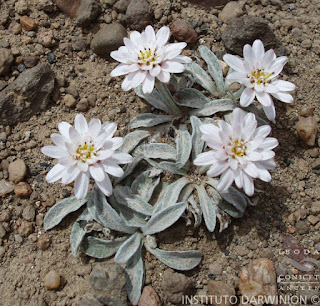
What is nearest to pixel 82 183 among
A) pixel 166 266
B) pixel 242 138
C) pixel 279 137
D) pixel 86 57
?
pixel 166 266

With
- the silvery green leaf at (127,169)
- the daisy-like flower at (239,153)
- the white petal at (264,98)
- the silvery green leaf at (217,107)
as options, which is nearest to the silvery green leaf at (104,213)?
the silvery green leaf at (127,169)

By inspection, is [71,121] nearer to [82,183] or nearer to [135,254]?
[82,183]

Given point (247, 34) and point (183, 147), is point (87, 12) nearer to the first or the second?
point (247, 34)

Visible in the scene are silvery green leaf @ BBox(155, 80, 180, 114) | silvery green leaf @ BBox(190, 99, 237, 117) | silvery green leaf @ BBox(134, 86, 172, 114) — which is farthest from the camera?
silvery green leaf @ BBox(134, 86, 172, 114)

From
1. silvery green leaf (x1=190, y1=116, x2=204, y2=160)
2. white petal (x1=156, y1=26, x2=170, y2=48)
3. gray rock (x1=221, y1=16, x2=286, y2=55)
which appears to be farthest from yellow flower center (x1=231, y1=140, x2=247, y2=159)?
gray rock (x1=221, y1=16, x2=286, y2=55)

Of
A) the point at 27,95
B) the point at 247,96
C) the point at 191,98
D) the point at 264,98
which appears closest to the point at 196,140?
the point at 191,98

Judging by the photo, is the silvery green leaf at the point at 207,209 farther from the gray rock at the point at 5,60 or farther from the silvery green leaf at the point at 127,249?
the gray rock at the point at 5,60

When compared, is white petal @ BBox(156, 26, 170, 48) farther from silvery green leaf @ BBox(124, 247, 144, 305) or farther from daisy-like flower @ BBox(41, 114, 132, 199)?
silvery green leaf @ BBox(124, 247, 144, 305)
